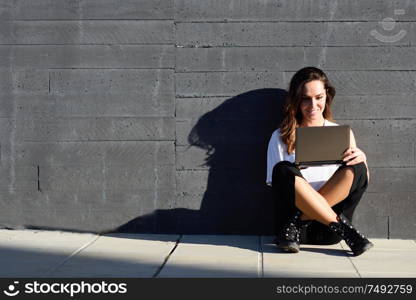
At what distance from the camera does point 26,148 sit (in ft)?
17.1

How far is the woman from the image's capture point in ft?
14.8

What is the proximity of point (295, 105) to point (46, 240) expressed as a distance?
1.85m

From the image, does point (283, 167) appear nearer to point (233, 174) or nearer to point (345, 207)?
point (345, 207)

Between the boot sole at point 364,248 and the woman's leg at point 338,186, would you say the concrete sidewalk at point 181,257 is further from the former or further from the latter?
the woman's leg at point 338,186

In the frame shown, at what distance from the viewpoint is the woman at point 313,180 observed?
4.50 m

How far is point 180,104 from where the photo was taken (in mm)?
5152

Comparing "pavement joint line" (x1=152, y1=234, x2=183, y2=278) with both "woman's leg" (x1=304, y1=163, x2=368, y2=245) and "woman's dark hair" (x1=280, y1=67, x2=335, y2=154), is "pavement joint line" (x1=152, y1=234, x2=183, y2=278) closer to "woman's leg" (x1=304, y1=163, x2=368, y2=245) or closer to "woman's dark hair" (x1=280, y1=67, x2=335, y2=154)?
"woman's leg" (x1=304, y1=163, x2=368, y2=245)

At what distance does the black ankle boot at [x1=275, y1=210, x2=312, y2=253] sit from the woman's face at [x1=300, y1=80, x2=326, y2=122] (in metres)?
0.65

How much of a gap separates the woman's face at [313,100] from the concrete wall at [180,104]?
270 mm

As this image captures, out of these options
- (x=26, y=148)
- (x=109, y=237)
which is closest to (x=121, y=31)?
(x=26, y=148)

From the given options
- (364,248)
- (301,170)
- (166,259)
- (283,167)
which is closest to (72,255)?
(166,259)

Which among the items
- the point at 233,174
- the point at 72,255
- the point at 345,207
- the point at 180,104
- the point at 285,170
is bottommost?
the point at 72,255

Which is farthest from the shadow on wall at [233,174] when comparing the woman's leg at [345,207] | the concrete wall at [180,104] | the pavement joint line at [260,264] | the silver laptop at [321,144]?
the silver laptop at [321,144]

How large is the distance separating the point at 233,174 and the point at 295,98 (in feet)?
2.27
